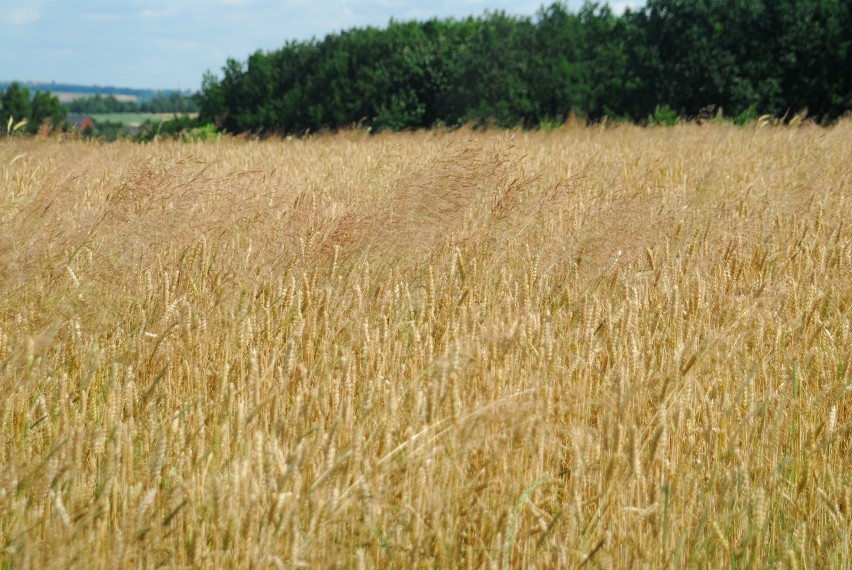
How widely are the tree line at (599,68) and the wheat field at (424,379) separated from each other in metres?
11.6

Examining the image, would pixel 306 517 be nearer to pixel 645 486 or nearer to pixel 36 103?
pixel 645 486

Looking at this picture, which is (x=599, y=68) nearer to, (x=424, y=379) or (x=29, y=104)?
(x=424, y=379)

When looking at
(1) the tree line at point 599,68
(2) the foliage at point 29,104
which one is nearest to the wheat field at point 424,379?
(1) the tree line at point 599,68

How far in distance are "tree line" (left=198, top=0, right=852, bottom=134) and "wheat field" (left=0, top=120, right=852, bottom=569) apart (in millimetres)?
11589

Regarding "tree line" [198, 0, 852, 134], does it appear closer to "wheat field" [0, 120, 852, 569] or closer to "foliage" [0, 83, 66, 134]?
"wheat field" [0, 120, 852, 569]

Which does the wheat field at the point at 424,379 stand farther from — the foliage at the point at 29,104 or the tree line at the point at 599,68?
the foliage at the point at 29,104

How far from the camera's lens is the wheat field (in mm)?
1708

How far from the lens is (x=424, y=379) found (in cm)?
254

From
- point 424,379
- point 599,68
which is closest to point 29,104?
point 599,68

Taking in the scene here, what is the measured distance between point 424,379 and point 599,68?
17326 mm

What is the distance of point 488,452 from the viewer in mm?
1979

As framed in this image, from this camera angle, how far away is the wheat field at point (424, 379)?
1.71 m

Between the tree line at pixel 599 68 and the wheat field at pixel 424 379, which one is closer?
the wheat field at pixel 424 379

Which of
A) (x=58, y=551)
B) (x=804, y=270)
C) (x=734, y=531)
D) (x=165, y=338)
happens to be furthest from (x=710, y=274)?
(x=58, y=551)
